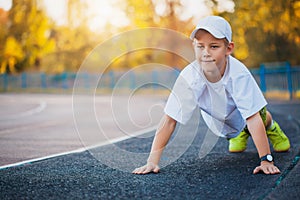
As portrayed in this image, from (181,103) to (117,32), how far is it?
30187 millimetres

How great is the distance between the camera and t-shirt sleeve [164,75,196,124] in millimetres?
3377

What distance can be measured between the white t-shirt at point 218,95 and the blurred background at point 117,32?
7605 millimetres

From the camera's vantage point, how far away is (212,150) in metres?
4.52

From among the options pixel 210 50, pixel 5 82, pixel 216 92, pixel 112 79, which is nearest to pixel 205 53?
pixel 210 50

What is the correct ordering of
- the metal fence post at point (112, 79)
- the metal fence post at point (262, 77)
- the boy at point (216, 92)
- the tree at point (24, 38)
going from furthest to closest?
1. the metal fence post at point (112, 79)
2. the tree at point (24, 38)
3. the metal fence post at point (262, 77)
4. the boy at point (216, 92)

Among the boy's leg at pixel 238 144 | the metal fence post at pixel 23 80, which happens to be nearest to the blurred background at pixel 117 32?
Result: the metal fence post at pixel 23 80

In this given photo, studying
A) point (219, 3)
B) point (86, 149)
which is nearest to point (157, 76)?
point (219, 3)

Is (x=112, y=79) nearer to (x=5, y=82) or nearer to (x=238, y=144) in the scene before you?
(x=5, y=82)

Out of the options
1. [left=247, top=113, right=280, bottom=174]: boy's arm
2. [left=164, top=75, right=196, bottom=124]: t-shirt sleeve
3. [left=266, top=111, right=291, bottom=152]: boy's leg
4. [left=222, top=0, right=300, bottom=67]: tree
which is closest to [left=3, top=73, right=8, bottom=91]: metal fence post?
[left=222, top=0, right=300, bottom=67]: tree

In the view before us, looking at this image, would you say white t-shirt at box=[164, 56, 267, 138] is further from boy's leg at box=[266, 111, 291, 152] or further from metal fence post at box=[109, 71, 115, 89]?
metal fence post at box=[109, 71, 115, 89]

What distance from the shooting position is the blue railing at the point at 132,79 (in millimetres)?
17453

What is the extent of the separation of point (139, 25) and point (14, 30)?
1026 cm

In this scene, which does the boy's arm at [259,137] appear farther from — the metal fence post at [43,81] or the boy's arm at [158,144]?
the metal fence post at [43,81]

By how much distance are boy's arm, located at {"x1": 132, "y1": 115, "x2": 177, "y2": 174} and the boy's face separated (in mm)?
507
